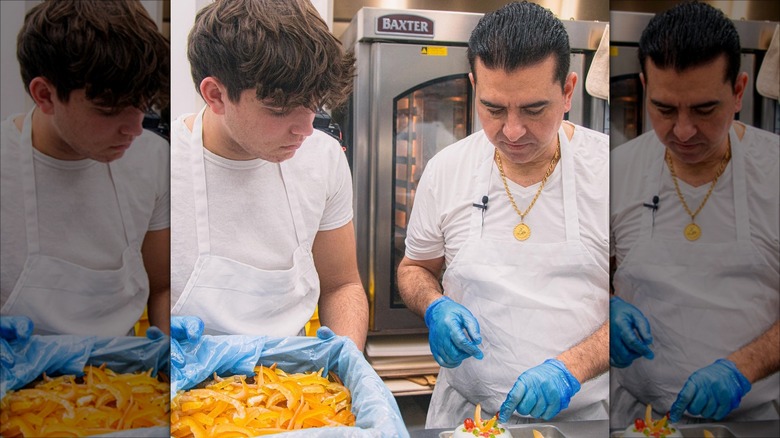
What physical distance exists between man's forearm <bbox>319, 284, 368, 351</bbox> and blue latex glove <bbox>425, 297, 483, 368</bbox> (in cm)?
22

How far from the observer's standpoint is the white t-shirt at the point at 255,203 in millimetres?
1969

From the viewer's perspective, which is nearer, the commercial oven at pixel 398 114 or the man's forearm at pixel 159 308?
the man's forearm at pixel 159 308

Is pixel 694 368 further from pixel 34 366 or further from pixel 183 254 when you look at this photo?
pixel 34 366

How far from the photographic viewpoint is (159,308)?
1905 mm

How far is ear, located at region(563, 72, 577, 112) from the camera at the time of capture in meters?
2.16

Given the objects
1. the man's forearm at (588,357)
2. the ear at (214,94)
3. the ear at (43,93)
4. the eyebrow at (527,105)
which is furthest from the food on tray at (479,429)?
the ear at (43,93)

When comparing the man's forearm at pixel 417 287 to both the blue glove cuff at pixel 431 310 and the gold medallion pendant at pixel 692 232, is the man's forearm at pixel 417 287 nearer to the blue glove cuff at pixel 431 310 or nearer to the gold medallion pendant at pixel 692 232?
the blue glove cuff at pixel 431 310

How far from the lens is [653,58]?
2115 millimetres

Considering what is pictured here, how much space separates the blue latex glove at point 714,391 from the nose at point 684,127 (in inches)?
28.2

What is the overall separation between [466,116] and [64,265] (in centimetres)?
126

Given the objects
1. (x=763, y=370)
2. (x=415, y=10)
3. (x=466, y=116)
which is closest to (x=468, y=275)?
(x=466, y=116)

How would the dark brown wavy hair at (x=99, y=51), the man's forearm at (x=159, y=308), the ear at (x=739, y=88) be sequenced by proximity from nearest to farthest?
the dark brown wavy hair at (x=99, y=51), the man's forearm at (x=159, y=308), the ear at (x=739, y=88)

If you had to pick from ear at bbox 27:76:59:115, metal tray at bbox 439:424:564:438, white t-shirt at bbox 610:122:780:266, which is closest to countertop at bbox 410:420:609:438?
metal tray at bbox 439:424:564:438

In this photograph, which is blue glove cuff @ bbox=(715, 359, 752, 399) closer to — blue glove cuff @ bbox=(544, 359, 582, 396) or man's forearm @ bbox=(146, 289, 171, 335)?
blue glove cuff @ bbox=(544, 359, 582, 396)
